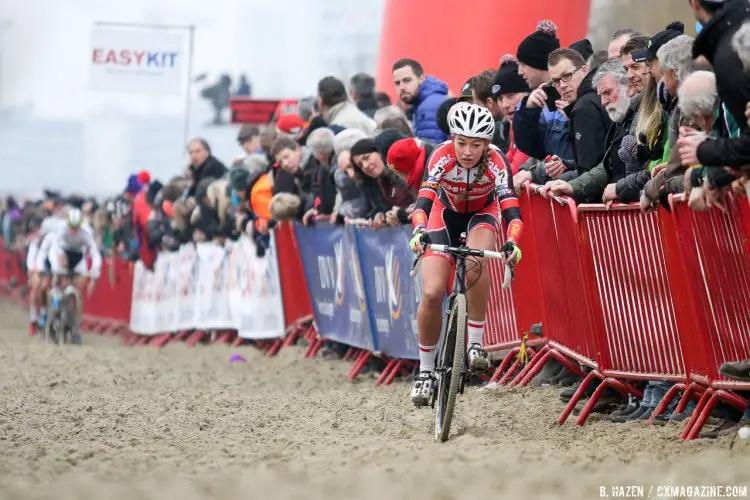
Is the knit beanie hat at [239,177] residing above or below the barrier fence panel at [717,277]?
above

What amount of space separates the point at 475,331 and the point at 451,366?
0.41 meters

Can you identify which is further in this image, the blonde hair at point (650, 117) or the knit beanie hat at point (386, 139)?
the knit beanie hat at point (386, 139)

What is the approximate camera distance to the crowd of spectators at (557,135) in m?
6.24

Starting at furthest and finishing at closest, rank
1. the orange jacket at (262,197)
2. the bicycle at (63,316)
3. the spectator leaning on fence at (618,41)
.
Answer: the bicycle at (63,316), the orange jacket at (262,197), the spectator leaning on fence at (618,41)

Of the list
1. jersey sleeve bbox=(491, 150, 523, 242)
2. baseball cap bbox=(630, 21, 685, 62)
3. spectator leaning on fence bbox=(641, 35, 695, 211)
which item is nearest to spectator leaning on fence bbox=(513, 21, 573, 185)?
jersey sleeve bbox=(491, 150, 523, 242)

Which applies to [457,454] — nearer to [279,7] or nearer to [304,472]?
[304,472]

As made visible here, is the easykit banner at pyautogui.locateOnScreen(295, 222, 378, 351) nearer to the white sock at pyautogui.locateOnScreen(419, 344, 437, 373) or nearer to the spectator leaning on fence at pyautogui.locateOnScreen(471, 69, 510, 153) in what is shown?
the spectator leaning on fence at pyautogui.locateOnScreen(471, 69, 510, 153)

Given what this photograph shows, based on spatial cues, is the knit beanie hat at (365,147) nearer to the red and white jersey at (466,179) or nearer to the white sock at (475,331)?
the red and white jersey at (466,179)

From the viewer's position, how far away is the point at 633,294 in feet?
24.8

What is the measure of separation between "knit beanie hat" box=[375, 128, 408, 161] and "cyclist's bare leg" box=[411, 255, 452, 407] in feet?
8.31

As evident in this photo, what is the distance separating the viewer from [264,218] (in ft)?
50.6

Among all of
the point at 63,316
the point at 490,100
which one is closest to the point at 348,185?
the point at 490,100

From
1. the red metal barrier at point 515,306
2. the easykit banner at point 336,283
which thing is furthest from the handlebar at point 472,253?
the easykit banner at point 336,283

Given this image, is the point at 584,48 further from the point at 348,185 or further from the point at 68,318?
the point at 68,318
